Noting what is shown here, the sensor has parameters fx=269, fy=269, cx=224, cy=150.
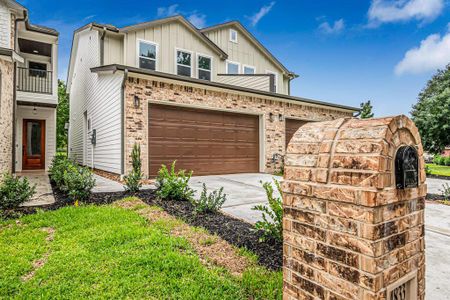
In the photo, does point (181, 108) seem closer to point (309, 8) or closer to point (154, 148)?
point (154, 148)

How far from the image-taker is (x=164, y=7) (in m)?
13.6

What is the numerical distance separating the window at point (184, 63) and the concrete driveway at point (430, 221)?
6.05 m

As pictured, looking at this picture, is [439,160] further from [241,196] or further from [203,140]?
[241,196]

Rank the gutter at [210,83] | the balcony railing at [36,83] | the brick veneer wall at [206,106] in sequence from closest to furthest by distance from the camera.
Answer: the gutter at [210,83] < the brick veneer wall at [206,106] < the balcony railing at [36,83]

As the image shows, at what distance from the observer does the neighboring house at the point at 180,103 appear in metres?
8.09

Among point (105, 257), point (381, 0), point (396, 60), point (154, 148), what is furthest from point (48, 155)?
point (396, 60)

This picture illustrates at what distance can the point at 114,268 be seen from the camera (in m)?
2.52

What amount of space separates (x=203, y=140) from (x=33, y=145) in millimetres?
8110

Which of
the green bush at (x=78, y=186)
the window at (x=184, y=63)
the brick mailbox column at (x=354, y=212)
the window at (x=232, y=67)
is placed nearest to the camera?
the brick mailbox column at (x=354, y=212)

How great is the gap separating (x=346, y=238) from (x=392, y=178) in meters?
0.35

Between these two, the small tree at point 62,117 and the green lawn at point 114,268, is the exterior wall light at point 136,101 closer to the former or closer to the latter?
the green lawn at point 114,268

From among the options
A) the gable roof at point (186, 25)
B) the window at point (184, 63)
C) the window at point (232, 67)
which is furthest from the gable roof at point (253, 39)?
the window at point (184, 63)

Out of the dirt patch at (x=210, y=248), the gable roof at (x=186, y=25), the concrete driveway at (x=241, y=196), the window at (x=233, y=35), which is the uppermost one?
the window at (x=233, y=35)

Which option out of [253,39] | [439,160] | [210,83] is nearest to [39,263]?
[210,83]
